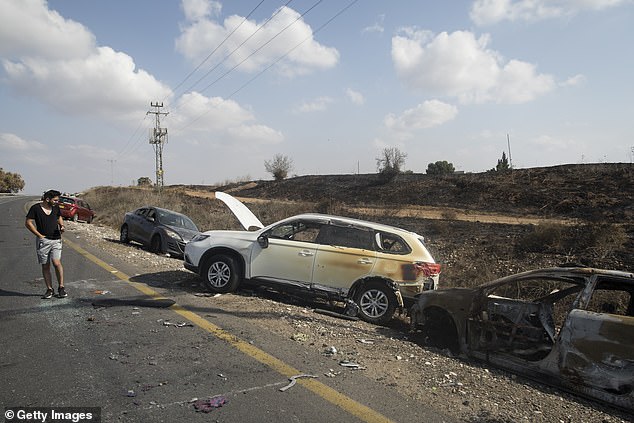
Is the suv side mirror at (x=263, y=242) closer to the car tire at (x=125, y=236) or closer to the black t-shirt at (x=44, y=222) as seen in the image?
the black t-shirt at (x=44, y=222)

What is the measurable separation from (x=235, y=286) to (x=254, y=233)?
3.44 ft

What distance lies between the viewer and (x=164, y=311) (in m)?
6.55

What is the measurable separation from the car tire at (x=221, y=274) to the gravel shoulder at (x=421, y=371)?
22 centimetres

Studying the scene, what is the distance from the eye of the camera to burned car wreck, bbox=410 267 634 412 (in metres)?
4.60

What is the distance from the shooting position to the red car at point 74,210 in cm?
2492

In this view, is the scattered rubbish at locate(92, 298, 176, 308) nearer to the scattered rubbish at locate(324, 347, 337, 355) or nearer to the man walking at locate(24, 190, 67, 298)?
the man walking at locate(24, 190, 67, 298)

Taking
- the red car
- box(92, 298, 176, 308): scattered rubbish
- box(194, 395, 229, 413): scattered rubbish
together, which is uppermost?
the red car

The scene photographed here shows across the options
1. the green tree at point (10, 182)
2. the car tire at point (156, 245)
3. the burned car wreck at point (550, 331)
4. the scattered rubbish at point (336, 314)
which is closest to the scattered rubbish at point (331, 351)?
the burned car wreck at point (550, 331)

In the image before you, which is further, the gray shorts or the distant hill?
the distant hill

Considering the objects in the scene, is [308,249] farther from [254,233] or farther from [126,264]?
[126,264]

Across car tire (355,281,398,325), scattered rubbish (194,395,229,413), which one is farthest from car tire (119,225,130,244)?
scattered rubbish (194,395,229,413)

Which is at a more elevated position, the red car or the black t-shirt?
the red car

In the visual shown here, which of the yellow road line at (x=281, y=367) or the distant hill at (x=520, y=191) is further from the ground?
the distant hill at (x=520, y=191)

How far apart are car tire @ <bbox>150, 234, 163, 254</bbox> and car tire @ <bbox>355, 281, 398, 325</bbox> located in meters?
8.49
